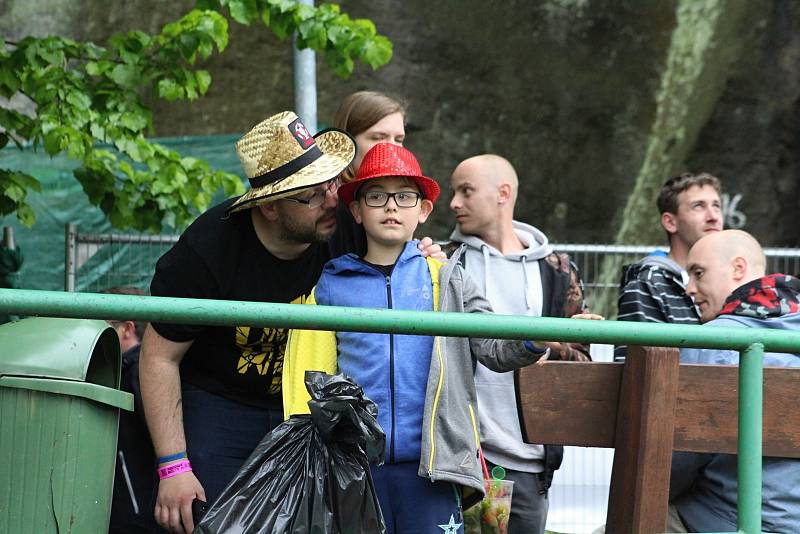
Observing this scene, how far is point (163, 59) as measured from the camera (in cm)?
604

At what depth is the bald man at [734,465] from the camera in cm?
302

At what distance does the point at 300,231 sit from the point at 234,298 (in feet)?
0.86

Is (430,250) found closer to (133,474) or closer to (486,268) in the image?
(486,268)

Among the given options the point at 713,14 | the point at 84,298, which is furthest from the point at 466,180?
the point at 713,14

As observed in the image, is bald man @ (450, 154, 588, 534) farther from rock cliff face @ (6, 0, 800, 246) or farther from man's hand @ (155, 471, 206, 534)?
rock cliff face @ (6, 0, 800, 246)

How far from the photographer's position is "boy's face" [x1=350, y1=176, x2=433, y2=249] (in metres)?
3.21

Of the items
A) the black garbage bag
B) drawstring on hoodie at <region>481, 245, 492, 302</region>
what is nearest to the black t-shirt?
the black garbage bag

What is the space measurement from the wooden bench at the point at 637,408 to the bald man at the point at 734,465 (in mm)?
161

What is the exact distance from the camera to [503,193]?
4.45m

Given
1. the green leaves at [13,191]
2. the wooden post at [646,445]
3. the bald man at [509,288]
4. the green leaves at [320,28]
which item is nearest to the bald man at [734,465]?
the wooden post at [646,445]

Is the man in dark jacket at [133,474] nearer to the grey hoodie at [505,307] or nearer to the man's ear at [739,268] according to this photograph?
the grey hoodie at [505,307]

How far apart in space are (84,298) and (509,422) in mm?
2252

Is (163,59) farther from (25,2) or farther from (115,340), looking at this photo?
(25,2)

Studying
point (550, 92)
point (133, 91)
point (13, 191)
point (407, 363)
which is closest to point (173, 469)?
point (407, 363)
